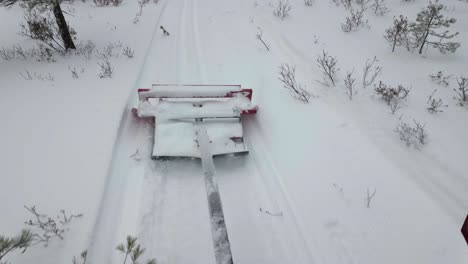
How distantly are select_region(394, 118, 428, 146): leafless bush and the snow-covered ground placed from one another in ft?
0.23

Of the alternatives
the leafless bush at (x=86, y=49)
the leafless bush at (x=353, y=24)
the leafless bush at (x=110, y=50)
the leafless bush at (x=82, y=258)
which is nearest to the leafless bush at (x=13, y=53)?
the leafless bush at (x=86, y=49)

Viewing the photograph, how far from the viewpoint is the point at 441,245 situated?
229cm

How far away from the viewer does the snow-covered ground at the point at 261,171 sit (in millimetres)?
2385

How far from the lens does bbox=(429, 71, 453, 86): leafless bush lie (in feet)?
12.8

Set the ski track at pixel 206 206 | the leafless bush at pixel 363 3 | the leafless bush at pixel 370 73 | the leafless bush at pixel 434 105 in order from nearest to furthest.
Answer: the ski track at pixel 206 206 < the leafless bush at pixel 434 105 < the leafless bush at pixel 370 73 < the leafless bush at pixel 363 3

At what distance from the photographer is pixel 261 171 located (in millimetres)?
3135

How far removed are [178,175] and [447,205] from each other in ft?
8.32

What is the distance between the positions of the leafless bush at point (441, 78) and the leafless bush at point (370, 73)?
693 millimetres

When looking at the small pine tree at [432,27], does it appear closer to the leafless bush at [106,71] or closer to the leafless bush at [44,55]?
the leafless bush at [106,71]

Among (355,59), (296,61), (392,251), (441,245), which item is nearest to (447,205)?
(441,245)

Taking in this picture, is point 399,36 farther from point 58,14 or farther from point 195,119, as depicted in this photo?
point 58,14

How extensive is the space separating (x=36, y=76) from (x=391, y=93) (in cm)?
519

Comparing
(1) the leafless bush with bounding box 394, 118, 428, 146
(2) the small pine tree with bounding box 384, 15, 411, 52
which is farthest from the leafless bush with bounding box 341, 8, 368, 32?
(1) the leafless bush with bounding box 394, 118, 428, 146

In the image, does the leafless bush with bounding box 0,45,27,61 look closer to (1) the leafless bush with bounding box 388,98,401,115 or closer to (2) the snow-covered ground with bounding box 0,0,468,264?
(2) the snow-covered ground with bounding box 0,0,468,264
